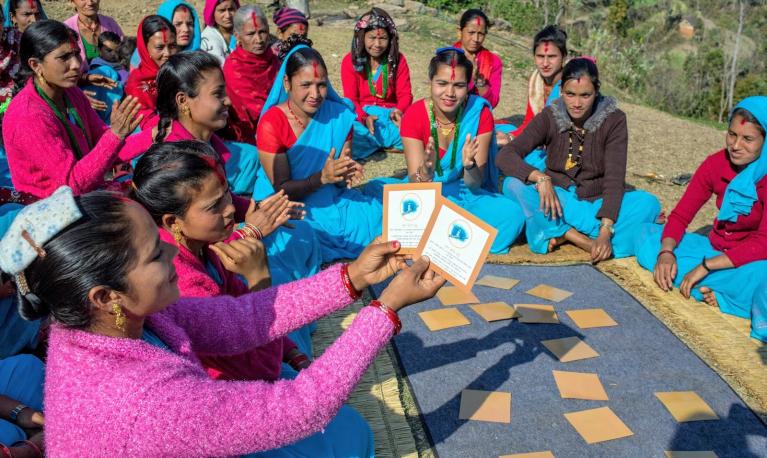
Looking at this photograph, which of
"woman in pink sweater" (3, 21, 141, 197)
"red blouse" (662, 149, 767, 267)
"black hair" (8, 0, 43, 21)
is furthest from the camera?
"black hair" (8, 0, 43, 21)

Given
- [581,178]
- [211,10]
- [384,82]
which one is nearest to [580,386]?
[581,178]

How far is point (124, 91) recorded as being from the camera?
20.9 feet

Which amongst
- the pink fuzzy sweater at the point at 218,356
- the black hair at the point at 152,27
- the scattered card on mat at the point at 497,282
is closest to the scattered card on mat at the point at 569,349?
the scattered card on mat at the point at 497,282

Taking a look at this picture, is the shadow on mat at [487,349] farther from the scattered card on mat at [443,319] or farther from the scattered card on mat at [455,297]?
the scattered card on mat at [455,297]

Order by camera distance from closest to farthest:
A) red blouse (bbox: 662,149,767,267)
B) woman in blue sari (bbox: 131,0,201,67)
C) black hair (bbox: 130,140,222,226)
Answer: black hair (bbox: 130,140,222,226), red blouse (bbox: 662,149,767,267), woman in blue sari (bbox: 131,0,201,67)

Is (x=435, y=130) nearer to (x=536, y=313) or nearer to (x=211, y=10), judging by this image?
(x=536, y=313)

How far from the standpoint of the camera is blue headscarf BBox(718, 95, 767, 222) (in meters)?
3.74

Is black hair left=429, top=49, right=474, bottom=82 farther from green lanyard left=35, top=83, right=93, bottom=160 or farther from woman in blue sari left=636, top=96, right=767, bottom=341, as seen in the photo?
green lanyard left=35, top=83, right=93, bottom=160

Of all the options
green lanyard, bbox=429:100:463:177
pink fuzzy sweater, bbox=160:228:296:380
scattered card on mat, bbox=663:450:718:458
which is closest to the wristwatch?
pink fuzzy sweater, bbox=160:228:296:380

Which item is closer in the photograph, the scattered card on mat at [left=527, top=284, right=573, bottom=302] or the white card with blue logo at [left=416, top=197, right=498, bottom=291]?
the white card with blue logo at [left=416, top=197, right=498, bottom=291]

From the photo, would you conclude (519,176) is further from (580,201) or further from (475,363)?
(475,363)

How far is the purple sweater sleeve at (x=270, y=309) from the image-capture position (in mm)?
2107

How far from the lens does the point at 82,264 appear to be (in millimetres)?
1495

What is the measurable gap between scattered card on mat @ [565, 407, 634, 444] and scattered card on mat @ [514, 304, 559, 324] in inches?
31.9
